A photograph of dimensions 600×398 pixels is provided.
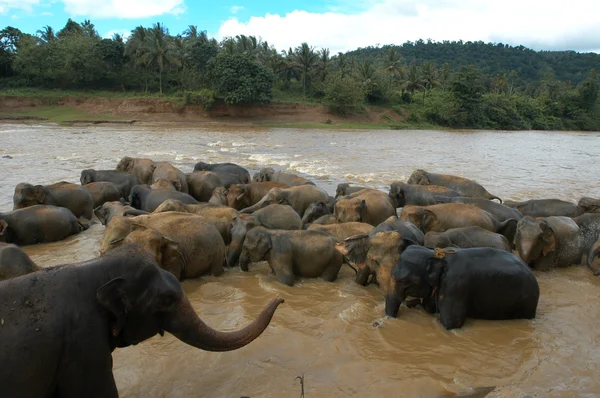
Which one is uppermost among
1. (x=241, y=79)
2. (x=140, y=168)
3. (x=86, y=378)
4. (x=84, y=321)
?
(x=241, y=79)

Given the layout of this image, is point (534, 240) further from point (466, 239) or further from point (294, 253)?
point (294, 253)

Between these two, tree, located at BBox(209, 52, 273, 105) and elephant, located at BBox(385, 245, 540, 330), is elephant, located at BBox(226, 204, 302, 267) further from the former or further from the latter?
tree, located at BBox(209, 52, 273, 105)

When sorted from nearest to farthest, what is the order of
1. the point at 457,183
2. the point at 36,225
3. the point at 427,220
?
the point at 427,220, the point at 36,225, the point at 457,183

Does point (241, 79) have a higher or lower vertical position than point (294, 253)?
higher

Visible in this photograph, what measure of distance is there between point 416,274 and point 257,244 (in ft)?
7.83

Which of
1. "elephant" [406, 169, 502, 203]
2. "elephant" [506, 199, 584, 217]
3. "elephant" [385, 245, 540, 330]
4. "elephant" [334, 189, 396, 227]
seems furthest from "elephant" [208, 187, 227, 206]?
"elephant" [506, 199, 584, 217]

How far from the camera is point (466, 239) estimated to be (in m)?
6.95

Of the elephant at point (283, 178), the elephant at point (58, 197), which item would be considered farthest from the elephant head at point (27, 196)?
the elephant at point (283, 178)

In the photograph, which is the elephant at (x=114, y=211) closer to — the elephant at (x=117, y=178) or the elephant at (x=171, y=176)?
the elephant at (x=171, y=176)

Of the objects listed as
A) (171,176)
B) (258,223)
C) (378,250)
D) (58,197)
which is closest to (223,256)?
(258,223)

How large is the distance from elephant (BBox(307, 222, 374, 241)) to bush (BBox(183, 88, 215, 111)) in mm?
51020

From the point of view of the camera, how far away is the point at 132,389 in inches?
155

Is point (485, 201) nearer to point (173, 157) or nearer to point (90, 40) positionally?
point (173, 157)

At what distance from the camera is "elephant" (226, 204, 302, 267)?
7.17 metres
